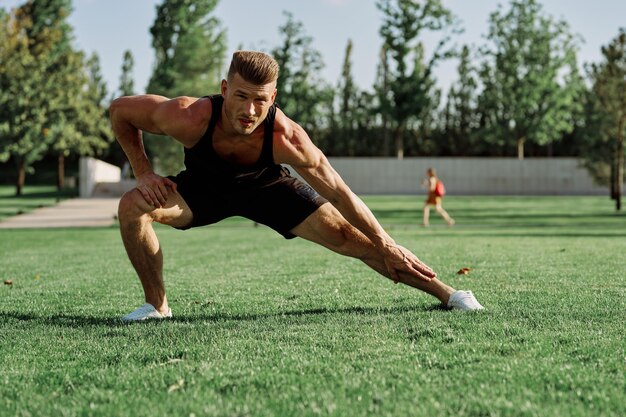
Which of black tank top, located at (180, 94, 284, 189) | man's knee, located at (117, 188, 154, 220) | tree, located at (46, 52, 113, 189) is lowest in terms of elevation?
man's knee, located at (117, 188, 154, 220)

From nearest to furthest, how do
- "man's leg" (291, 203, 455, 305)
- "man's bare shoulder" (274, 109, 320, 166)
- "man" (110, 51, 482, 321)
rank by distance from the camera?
1. "man" (110, 51, 482, 321)
2. "man's bare shoulder" (274, 109, 320, 166)
3. "man's leg" (291, 203, 455, 305)

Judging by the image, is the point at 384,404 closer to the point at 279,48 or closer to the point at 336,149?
the point at 279,48

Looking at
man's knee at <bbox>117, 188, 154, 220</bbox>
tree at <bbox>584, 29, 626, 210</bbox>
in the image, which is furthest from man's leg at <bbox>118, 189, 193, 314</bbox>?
tree at <bbox>584, 29, 626, 210</bbox>

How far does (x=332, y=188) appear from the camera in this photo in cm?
555

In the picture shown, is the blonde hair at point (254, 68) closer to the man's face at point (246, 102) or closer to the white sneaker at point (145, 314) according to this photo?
the man's face at point (246, 102)

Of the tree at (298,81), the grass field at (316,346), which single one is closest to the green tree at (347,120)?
the tree at (298,81)

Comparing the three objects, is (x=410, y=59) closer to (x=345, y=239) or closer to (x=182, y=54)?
(x=182, y=54)

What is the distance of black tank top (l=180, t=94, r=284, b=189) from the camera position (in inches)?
211

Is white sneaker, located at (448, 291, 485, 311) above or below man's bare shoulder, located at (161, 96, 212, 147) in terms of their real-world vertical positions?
below

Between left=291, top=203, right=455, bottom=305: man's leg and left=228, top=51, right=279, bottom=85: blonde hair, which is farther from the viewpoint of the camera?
left=291, top=203, right=455, bottom=305: man's leg

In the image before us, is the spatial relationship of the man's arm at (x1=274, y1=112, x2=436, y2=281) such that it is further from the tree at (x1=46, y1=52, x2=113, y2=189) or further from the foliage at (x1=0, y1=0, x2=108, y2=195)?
the tree at (x1=46, y1=52, x2=113, y2=189)

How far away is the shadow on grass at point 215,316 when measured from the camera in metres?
5.50

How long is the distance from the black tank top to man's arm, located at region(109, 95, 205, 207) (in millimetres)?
91

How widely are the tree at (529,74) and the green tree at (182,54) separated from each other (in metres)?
17.6
